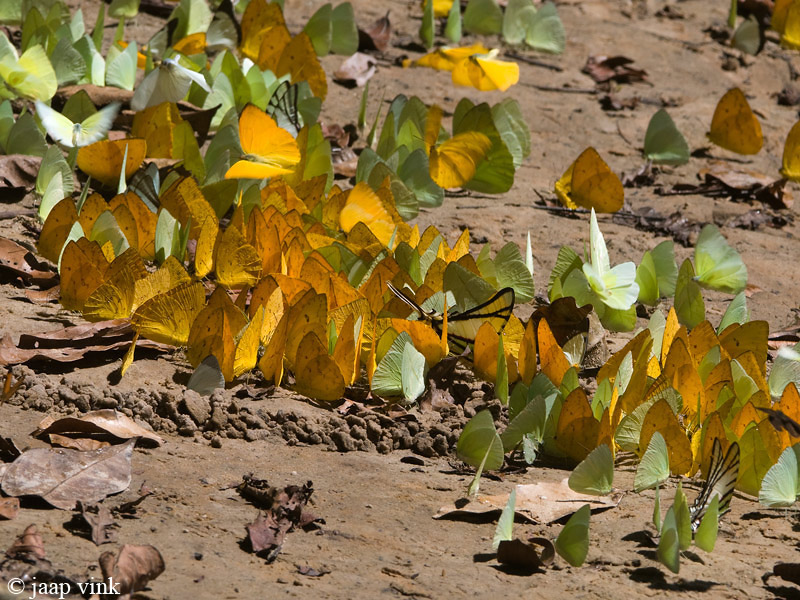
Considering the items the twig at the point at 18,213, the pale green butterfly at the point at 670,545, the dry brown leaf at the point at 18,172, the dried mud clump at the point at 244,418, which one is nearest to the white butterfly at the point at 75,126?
the dry brown leaf at the point at 18,172

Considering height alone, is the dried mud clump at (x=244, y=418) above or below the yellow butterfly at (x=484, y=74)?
Result: below

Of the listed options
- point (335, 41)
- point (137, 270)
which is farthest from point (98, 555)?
point (335, 41)

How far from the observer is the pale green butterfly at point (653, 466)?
1.78 m

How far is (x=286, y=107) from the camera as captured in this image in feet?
10.4

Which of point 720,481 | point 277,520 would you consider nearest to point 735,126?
A: point 720,481

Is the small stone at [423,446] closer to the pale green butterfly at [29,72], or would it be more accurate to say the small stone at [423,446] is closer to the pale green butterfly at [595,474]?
the pale green butterfly at [595,474]

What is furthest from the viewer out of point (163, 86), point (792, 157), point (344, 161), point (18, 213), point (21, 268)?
point (792, 157)

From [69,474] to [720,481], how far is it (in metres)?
1.09

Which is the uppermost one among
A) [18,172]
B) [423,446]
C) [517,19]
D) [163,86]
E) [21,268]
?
[517,19]

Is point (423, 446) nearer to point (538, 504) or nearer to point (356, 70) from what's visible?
point (538, 504)

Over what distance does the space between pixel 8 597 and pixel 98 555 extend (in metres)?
0.16

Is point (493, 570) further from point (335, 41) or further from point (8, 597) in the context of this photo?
point (335, 41)

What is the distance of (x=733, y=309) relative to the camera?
2396 millimetres

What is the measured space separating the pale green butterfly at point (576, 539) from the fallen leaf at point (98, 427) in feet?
2.40
